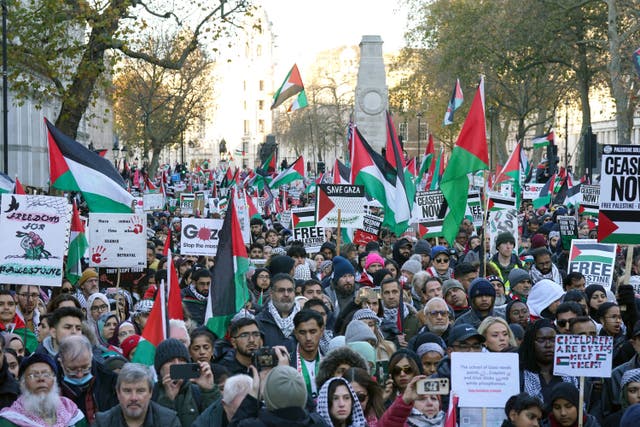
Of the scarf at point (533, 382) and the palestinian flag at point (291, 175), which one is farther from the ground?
the palestinian flag at point (291, 175)

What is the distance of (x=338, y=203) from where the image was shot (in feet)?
54.4

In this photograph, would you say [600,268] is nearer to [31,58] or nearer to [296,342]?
[296,342]

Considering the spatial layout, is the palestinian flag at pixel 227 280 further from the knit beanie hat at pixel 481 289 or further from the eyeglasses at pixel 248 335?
the knit beanie hat at pixel 481 289

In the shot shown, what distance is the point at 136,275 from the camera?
1444cm

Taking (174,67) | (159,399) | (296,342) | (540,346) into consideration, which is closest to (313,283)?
(296,342)

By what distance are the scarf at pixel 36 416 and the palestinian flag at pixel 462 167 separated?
8.72 meters

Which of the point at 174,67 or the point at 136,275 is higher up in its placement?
the point at 174,67

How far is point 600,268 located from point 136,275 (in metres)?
5.12

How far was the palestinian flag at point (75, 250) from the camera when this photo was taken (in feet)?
45.9

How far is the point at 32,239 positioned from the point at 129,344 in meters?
1.95

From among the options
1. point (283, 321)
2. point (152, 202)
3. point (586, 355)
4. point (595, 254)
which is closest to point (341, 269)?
point (283, 321)

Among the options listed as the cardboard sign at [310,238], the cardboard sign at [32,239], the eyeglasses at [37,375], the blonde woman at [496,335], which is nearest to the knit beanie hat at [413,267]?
the cardboard sign at [310,238]

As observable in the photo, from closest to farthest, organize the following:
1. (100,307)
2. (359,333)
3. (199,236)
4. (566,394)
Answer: (566,394) < (359,333) < (100,307) < (199,236)

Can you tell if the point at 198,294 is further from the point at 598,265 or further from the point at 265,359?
the point at 265,359
